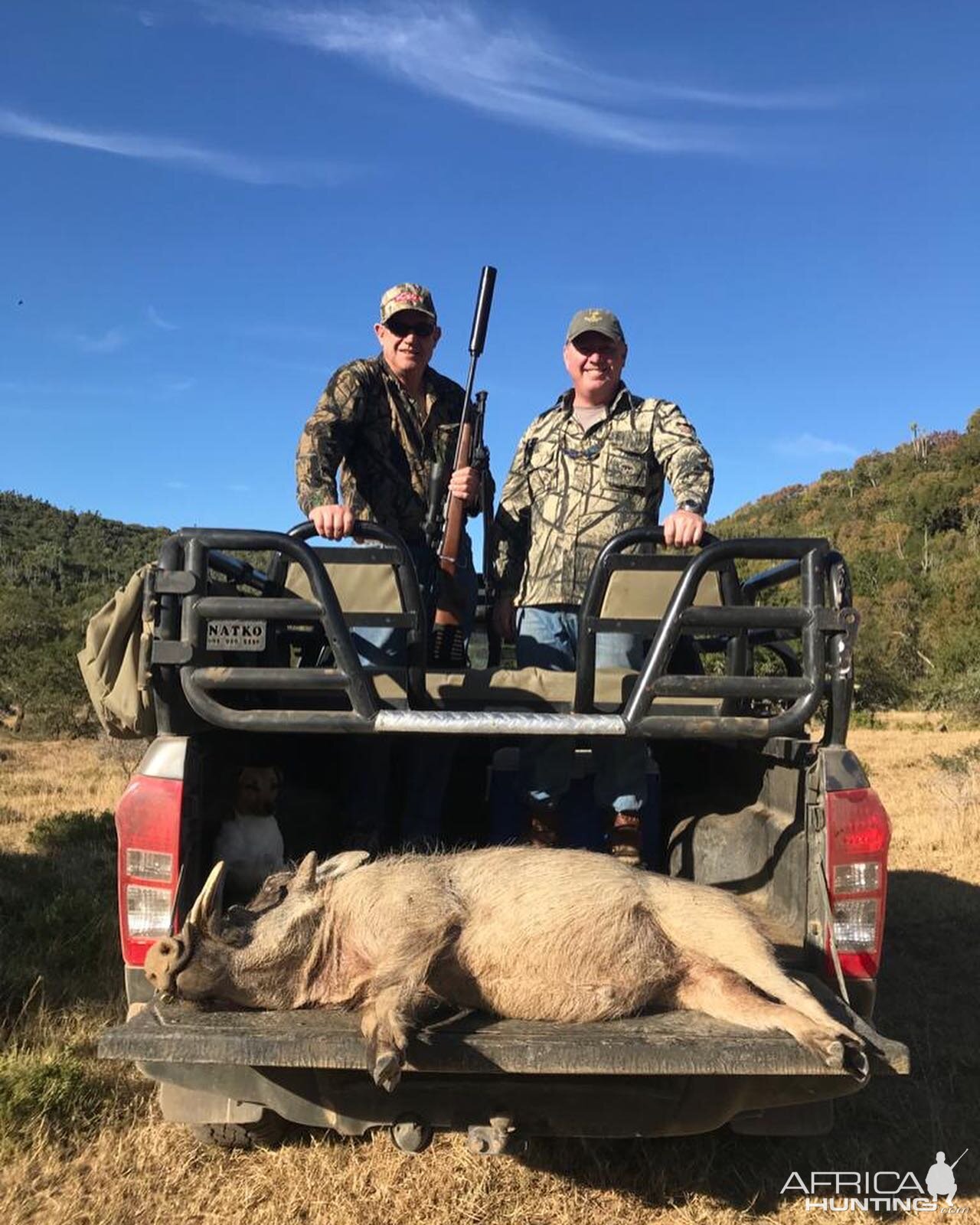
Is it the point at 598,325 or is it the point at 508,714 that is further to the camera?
the point at 598,325

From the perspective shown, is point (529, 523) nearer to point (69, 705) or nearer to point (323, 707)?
point (323, 707)

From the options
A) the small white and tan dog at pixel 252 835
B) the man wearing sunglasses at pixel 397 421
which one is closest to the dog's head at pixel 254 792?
the small white and tan dog at pixel 252 835

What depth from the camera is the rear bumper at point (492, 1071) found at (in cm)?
238

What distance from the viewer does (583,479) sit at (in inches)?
179

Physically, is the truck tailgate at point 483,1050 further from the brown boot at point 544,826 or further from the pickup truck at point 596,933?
the brown boot at point 544,826

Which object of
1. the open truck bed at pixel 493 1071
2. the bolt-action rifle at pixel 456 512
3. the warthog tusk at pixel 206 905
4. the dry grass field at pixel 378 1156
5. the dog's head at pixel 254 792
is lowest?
the dry grass field at pixel 378 1156

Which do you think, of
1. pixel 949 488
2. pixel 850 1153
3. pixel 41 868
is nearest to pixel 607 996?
pixel 850 1153

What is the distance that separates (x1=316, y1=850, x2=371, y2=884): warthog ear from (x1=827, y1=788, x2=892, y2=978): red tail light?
139 cm

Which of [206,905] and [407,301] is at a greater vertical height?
[407,301]

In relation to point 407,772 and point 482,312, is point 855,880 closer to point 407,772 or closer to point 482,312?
point 407,772

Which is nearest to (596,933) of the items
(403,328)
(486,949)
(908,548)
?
(486,949)

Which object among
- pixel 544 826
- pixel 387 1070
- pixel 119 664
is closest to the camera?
pixel 387 1070

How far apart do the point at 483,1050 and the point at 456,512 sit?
2779 millimetres
